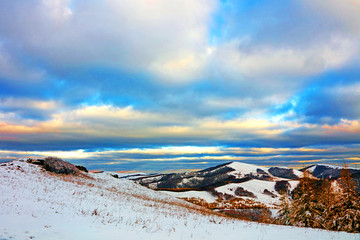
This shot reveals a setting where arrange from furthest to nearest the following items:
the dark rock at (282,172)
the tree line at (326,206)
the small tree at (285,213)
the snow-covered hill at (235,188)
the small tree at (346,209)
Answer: the dark rock at (282,172) → the snow-covered hill at (235,188) → the small tree at (285,213) → the tree line at (326,206) → the small tree at (346,209)

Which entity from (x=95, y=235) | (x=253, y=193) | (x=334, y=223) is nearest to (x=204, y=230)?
(x=95, y=235)

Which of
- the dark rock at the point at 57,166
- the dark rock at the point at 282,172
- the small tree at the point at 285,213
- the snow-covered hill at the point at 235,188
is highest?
the dark rock at the point at 57,166

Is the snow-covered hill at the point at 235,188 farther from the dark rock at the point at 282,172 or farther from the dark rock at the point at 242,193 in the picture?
the dark rock at the point at 282,172

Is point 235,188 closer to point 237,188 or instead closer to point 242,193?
point 237,188

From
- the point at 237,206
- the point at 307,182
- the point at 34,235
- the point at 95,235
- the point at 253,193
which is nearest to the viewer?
the point at 34,235

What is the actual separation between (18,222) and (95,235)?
11.5ft

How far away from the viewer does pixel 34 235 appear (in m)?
8.67

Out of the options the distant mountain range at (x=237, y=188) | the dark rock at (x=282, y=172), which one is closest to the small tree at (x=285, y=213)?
the distant mountain range at (x=237, y=188)

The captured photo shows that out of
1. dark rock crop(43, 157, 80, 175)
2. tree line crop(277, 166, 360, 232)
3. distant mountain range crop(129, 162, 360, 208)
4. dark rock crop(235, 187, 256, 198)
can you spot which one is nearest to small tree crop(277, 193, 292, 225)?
tree line crop(277, 166, 360, 232)

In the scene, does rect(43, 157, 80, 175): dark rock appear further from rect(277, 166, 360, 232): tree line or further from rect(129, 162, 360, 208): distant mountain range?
rect(277, 166, 360, 232): tree line

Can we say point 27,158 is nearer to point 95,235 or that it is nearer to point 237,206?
point 95,235

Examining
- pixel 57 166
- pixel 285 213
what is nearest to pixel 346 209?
pixel 285 213

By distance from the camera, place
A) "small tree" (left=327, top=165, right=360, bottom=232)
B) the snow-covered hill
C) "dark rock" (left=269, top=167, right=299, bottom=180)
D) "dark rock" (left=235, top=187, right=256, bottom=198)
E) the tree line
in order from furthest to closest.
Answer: "dark rock" (left=269, top=167, right=299, bottom=180) < "dark rock" (left=235, top=187, right=256, bottom=198) < the snow-covered hill < the tree line < "small tree" (left=327, top=165, right=360, bottom=232)

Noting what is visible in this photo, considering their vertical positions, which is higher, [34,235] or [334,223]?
[34,235]
